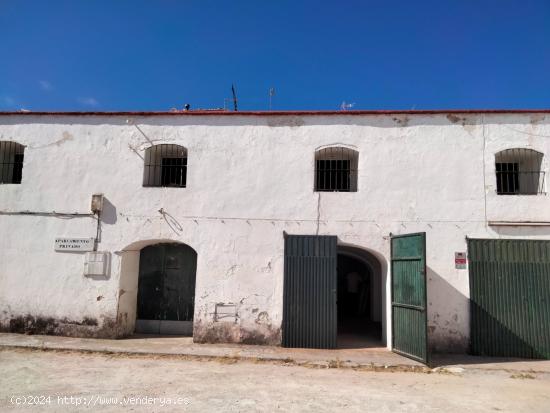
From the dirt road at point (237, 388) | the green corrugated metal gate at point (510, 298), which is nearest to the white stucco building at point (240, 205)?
the green corrugated metal gate at point (510, 298)

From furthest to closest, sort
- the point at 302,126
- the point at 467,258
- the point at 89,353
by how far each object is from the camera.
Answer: the point at 302,126
the point at 467,258
the point at 89,353

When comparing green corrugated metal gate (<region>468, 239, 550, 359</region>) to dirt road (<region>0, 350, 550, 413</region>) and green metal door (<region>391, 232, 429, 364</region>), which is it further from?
green metal door (<region>391, 232, 429, 364</region>)

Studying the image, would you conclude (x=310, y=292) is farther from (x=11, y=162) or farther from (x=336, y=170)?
(x=11, y=162)

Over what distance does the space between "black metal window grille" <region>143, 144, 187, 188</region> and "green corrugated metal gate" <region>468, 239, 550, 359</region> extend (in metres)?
7.22

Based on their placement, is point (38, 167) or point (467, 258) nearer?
point (467, 258)

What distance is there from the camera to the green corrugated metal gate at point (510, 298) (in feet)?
29.1

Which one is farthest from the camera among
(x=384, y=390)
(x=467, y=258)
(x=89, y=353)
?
(x=467, y=258)

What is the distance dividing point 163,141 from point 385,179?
546cm

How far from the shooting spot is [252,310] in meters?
9.51

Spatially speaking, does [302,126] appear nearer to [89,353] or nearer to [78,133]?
[78,133]

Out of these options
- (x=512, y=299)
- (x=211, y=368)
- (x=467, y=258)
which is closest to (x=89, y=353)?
(x=211, y=368)

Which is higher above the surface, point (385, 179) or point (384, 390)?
point (385, 179)

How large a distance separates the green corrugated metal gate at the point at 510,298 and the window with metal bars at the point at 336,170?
329 cm

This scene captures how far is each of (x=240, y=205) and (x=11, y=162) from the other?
6435mm
